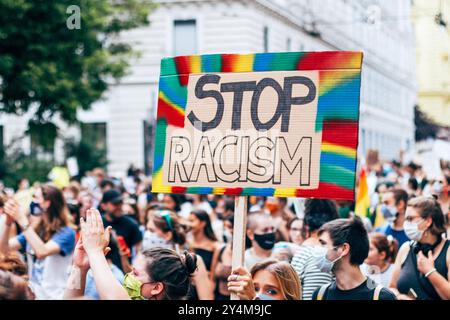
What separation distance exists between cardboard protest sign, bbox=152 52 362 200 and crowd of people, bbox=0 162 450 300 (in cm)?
42

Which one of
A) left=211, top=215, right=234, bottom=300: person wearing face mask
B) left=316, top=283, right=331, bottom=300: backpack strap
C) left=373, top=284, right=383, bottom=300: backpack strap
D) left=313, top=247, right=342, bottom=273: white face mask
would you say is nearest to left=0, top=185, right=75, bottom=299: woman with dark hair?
left=211, top=215, right=234, bottom=300: person wearing face mask

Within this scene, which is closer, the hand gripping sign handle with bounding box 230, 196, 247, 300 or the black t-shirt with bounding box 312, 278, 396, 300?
the hand gripping sign handle with bounding box 230, 196, 247, 300

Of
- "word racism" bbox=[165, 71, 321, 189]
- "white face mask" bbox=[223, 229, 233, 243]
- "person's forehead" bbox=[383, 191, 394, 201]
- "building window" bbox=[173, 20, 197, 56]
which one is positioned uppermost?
"building window" bbox=[173, 20, 197, 56]

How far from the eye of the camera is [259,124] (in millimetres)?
4754

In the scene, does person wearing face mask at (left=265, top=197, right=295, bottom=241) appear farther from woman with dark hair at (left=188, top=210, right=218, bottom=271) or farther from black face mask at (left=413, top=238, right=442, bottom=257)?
black face mask at (left=413, top=238, right=442, bottom=257)

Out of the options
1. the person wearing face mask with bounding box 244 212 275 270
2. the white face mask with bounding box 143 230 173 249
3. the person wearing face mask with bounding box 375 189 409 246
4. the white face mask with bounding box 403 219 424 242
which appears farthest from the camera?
the person wearing face mask with bounding box 375 189 409 246

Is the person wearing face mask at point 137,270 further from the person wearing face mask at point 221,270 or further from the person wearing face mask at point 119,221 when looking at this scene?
the person wearing face mask at point 119,221

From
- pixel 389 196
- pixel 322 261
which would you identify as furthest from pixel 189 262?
pixel 389 196

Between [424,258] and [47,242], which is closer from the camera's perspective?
[424,258]

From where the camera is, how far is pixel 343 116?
4598 mm

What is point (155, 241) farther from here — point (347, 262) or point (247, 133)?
point (247, 133)

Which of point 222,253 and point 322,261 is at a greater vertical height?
point 322,261

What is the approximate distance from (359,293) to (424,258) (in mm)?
980

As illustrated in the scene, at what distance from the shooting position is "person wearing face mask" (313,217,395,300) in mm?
5102
